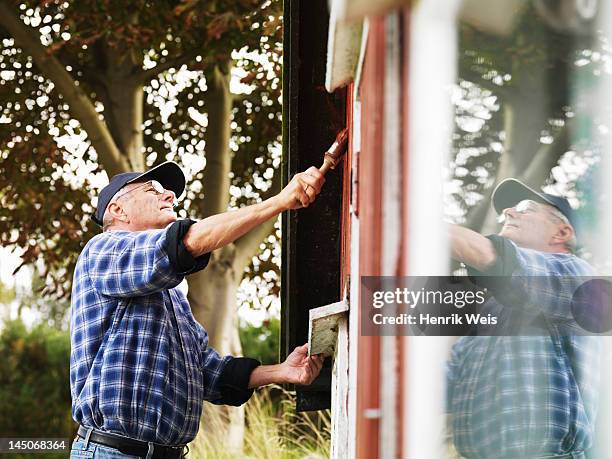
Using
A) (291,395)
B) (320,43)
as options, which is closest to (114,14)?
(291,395)

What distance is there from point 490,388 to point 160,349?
165cm

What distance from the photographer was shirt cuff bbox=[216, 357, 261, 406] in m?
3.45

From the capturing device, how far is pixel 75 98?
24.4 ft

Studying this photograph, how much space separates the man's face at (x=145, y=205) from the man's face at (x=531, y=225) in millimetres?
1891

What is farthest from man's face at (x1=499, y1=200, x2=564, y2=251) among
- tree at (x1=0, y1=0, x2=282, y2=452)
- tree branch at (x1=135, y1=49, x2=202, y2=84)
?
tree branch at (x1=135, y1=49, x2=202, y2=84)

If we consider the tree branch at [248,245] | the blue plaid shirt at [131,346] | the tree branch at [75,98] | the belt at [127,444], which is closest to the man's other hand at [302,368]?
the blue plaid shirt at [131,346]

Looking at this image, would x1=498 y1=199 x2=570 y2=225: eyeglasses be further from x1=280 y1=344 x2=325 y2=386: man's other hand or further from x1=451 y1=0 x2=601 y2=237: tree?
x1=280 y1=344 x2=325 y2=386: man's other hand

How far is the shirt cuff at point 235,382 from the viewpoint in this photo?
345cm

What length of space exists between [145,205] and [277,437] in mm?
3838

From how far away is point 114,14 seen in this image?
24.4ft

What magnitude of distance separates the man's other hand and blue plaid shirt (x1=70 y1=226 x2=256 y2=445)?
318 millimetres

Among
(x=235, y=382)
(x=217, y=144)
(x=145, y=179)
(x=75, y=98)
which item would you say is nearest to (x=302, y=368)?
(x=235, y=382)

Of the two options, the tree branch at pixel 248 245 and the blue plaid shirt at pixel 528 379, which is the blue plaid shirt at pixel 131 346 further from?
the tree branch at pixel 248 245

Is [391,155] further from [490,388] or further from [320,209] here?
[320,209]
